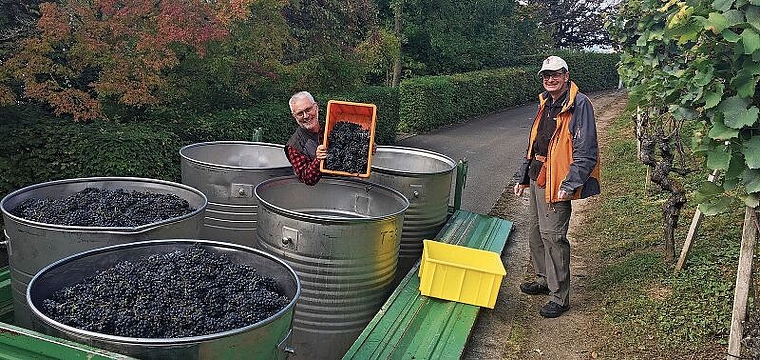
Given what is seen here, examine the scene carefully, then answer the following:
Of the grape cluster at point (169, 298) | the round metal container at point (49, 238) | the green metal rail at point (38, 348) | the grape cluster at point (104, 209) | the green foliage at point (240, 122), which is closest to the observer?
the green metal rail at point (38, 348)

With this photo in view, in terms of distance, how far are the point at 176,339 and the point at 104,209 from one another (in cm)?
170

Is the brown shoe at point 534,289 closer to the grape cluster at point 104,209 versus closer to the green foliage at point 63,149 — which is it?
the grape cluster at point 104,209

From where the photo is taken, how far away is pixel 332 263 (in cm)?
399

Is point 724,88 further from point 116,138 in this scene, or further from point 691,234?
point 116,138

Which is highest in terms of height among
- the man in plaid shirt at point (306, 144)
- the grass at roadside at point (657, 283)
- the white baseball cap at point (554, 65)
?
the white baseball cap at point (554, 65)

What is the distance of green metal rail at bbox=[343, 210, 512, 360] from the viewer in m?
3.92

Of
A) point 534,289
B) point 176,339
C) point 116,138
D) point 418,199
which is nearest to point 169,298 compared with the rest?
point 176,339

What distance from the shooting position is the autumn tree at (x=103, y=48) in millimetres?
5387

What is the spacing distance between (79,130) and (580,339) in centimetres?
476

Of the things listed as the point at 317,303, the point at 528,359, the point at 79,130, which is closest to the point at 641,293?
the point at 528,359

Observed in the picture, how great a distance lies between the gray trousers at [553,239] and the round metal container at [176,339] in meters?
2.50

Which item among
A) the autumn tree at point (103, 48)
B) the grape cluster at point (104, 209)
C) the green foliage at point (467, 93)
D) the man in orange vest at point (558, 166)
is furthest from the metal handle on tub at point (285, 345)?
the green foliage at point (467, 93)

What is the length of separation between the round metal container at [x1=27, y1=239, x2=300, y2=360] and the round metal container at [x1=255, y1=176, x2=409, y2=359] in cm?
80

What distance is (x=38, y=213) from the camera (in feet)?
11.5
